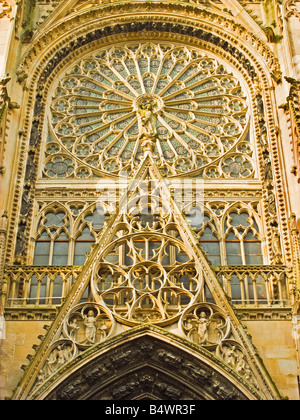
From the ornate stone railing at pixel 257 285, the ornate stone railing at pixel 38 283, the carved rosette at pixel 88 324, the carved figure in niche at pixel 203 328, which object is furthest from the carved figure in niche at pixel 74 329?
the ornate stone railing at pixel 257 285

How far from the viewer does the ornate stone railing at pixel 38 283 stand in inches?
712

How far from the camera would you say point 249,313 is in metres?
17.6

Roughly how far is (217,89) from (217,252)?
608 cm

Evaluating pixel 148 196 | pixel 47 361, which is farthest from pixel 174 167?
pixel 47 361

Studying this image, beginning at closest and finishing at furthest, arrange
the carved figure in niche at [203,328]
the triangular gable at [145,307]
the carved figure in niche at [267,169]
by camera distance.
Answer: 1. the triangular gable at [145,307]
2. the carved figure in niche at [203,328]
3. the carved figure in niche at [267,169]

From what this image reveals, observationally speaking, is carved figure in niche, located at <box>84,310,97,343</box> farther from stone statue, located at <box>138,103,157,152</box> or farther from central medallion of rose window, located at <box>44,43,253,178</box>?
central medallion of rose window, located at <box>44,43,253,178</box>

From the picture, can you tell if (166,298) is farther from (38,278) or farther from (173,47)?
(173,47)

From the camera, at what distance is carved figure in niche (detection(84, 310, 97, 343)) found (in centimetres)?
1658

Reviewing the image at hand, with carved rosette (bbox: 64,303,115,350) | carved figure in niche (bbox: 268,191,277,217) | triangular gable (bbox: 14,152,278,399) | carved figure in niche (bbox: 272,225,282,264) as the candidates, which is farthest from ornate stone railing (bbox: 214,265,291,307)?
carved rosette (bbox: 64,303,115,350)

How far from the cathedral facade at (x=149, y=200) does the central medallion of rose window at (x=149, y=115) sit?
0.15 ft

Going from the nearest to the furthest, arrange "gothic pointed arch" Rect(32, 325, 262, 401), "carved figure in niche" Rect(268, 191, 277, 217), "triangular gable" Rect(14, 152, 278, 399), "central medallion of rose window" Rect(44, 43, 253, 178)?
"gothic pointed arch" Rect(32, 325, 262, 401) → "triangular gable" Rect(14, 152, 278, 399) → "carved figure in niche" Rect(268, 191, 277, 217) → "central medallion of rose window" Rect(44, 43, 253, 178)

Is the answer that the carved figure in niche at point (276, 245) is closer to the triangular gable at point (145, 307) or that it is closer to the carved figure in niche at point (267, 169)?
the carved figure in niche at point (267, 169)

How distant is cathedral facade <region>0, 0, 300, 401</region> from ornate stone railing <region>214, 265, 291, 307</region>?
0.04m
